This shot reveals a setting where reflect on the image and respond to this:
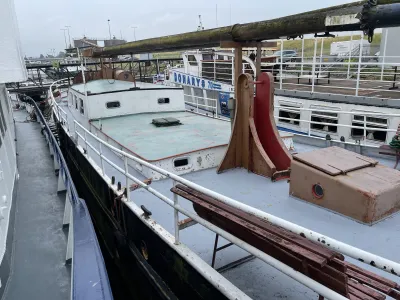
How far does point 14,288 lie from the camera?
3891 millimetres

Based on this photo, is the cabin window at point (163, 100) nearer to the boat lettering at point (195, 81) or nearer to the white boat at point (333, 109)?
the white boat at point (333, 109)

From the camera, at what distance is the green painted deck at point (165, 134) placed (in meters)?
6.41

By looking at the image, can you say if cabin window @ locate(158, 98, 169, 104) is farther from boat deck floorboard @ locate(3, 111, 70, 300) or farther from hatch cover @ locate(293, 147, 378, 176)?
hatch cover @ locate(293, 147, 378, 176)

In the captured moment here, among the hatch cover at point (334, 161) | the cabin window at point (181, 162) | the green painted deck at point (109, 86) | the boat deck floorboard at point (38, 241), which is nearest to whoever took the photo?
the boat deck floorboard at point (38, 241)

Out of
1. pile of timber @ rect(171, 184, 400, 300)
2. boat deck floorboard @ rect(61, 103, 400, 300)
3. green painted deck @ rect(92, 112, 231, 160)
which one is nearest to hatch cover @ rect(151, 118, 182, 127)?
green painted deck @ rect(92, 112, 231, 160)

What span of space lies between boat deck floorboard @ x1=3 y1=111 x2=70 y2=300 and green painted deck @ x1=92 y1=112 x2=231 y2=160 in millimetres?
1817

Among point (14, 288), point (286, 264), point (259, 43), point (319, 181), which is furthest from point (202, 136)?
point (286, 264)

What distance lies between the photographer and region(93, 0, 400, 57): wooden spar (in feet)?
9.61

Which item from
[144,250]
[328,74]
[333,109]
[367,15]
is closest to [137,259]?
[144,250]

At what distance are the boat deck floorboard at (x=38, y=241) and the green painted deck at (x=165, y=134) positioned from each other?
5.96 ft

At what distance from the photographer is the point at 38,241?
4.85 meters

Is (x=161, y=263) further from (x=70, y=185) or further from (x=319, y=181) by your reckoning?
(x=70, y=185)

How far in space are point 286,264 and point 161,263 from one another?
2.22m

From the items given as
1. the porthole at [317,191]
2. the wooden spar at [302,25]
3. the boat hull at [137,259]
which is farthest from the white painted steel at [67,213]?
the porthole at [317,191]
